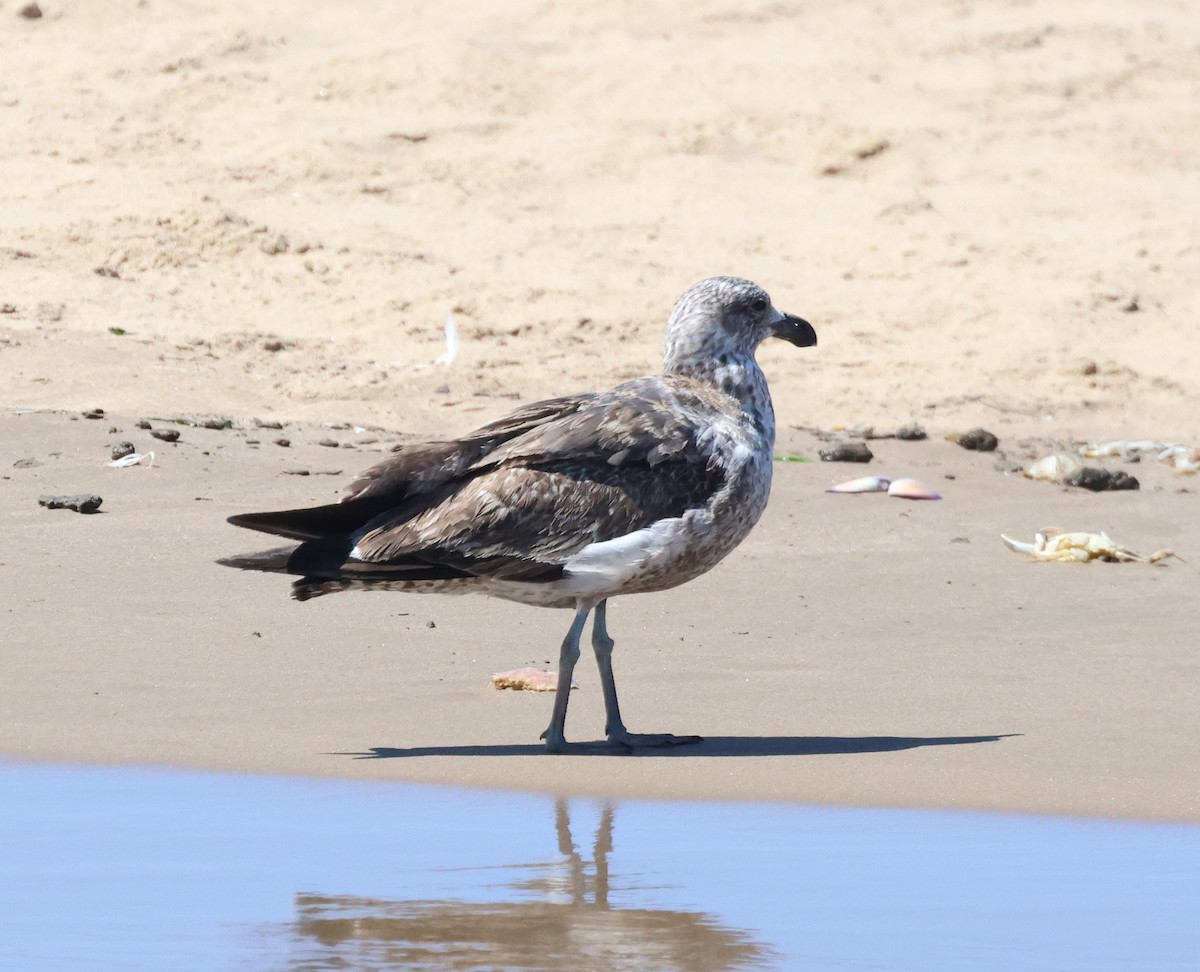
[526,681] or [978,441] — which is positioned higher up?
[978,441]

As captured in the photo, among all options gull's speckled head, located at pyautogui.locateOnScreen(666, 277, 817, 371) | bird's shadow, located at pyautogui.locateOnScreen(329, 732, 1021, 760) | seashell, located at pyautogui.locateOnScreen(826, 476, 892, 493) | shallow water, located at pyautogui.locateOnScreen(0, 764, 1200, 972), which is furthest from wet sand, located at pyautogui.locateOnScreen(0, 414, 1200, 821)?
gull's speckled head, located at pyautogui.locateOnScreen(666, 277, 817, 371)

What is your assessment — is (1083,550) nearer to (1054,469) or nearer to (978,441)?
(1054,469)

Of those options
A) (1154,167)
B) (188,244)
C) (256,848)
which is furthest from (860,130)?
(256,848)

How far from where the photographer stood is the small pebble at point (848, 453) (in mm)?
11023

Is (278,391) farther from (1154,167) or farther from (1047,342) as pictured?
(1154,167)

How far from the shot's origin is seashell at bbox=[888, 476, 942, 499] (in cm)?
1039

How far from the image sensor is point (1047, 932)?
431 centimetres

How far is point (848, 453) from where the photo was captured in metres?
11.0

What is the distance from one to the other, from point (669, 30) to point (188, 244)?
222 inches

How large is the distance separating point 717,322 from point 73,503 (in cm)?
352

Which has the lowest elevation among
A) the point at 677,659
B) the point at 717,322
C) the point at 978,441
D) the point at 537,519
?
the point at 677,659

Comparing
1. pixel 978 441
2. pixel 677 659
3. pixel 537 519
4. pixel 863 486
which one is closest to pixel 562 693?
pixel 537 519

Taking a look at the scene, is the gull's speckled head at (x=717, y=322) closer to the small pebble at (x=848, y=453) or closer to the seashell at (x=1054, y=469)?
the small pebble at (x=848, y=453)

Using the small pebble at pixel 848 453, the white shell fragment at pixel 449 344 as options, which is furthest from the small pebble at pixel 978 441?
the white shell fragment at pixel 449 344
